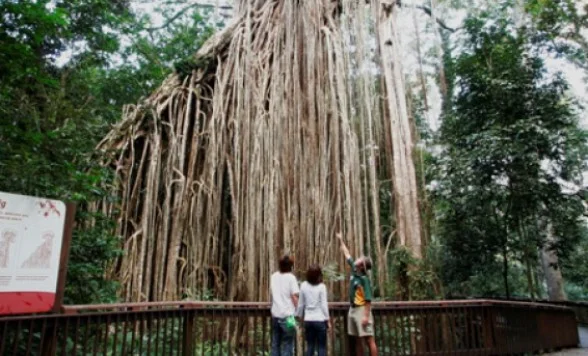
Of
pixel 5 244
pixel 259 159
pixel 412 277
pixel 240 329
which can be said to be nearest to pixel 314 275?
pixel 240 329

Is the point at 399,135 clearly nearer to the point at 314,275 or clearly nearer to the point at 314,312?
the point at 314,275

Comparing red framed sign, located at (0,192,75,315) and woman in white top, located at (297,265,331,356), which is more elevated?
red framed sign, located at (0,192,75,315)

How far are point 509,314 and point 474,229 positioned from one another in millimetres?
2664

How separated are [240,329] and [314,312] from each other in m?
1.03

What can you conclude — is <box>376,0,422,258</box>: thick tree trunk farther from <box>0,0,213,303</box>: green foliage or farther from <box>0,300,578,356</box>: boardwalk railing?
<box>0,0,213,303</box>: green foliage

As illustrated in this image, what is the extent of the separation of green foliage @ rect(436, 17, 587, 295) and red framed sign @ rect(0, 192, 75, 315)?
5.79 metres

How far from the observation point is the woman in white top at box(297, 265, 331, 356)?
3.33 meters

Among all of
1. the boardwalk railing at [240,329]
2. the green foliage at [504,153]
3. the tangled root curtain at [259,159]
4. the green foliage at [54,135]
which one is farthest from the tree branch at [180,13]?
the boardwalk railing at [240,329]

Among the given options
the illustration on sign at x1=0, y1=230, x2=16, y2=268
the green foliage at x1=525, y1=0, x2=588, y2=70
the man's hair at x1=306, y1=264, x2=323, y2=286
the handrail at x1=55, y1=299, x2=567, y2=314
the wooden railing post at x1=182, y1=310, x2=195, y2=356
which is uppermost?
the green foliage at x1=525, y1=0, x2=588, y2=70

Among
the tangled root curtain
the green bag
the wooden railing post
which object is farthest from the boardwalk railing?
the tangled root curtain

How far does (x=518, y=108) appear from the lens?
6.86 metres

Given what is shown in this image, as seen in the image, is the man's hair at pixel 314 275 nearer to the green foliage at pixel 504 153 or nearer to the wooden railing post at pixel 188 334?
the wooden railing post at pixel 188 334

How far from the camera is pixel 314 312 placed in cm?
334

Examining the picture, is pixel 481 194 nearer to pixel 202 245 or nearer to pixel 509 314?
pixel 509 314
